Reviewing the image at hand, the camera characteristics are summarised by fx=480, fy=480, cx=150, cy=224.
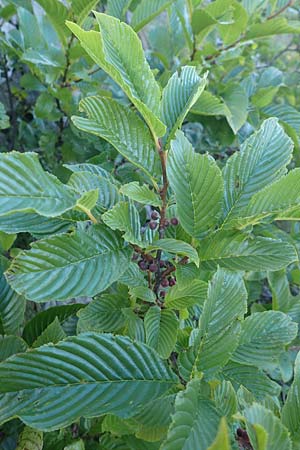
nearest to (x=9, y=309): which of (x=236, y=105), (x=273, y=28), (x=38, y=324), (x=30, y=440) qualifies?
(x=38, y=324)

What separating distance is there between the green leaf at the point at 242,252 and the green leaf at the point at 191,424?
19 cm

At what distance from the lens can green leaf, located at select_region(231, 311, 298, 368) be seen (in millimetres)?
764

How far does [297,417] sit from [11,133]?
1.29m

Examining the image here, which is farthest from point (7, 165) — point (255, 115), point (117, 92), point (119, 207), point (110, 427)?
point (255, 115)

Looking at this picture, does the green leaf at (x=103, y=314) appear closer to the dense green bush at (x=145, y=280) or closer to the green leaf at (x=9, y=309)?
the dense green bush at (x=145, y=280)

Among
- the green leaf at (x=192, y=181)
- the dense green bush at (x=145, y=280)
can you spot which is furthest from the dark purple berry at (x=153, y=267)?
the green leaf at (x=192, y=181)

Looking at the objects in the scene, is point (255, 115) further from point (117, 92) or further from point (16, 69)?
point (16, 69)

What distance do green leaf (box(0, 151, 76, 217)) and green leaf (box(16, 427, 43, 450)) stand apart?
36 centimetres

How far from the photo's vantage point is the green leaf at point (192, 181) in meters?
0.64

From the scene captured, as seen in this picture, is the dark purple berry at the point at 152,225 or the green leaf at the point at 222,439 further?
the dark purple berry at the point at 152,225

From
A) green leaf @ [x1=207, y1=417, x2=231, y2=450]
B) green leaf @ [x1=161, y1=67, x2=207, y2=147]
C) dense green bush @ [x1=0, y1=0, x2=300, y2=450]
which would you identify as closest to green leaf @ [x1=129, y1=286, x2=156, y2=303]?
dense green bush @ [x1=0, y1=0, x2=300, y2=450]

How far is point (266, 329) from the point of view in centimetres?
79

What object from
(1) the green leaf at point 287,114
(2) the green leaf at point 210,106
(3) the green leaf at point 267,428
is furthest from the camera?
(1) the green leaf at point 287,114

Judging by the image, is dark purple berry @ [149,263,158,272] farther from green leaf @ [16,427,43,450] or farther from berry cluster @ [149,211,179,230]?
green leaf @ [16,427,43,450]
